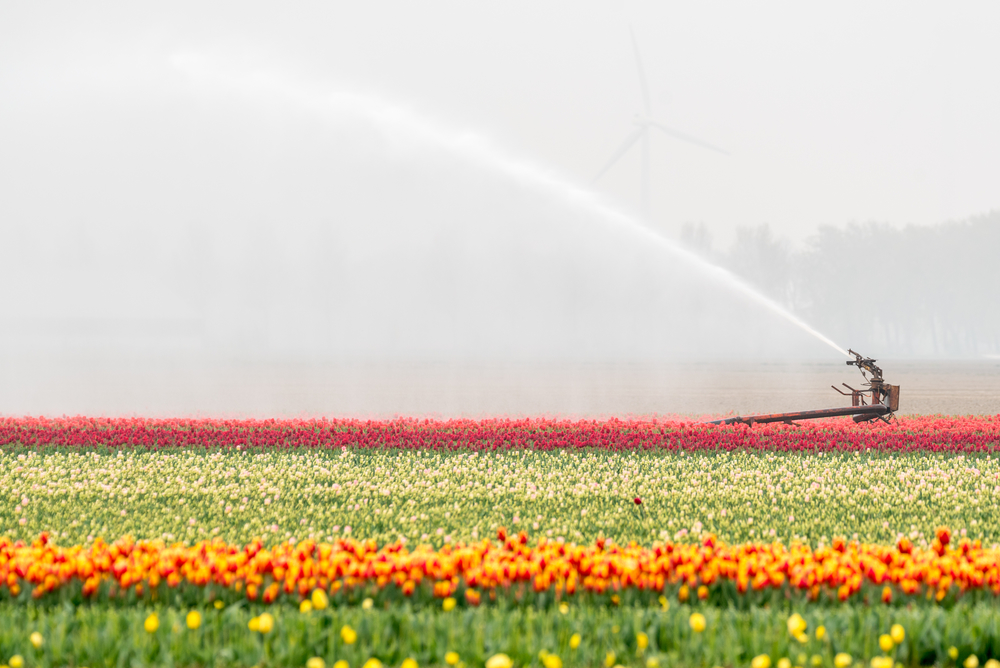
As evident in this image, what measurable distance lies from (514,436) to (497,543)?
648 cm

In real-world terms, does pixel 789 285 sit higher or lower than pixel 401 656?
higher

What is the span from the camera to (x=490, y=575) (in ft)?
16.6

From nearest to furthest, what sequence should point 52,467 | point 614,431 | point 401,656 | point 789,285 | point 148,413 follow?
point 401,656
point 52,467
point 614,431
point 148,413
point 789,285

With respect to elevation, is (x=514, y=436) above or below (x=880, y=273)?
below

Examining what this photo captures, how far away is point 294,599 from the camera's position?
494 centimetres

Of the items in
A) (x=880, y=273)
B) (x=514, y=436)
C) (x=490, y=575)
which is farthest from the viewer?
(x=880, y=273)

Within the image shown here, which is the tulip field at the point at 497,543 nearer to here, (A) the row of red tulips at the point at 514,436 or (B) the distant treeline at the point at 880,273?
(A) the row of red tulips at the point at 514,436

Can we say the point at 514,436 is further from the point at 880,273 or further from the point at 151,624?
the point at 880,273

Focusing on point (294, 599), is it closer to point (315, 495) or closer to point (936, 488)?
point (315, 495)

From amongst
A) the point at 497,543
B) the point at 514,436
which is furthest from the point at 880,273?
the point at 497,543

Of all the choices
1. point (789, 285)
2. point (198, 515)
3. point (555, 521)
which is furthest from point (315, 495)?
point (789, 285)

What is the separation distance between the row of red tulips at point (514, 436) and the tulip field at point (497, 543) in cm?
6

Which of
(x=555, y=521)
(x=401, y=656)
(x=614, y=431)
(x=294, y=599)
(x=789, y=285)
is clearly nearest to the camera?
(x=401, y=656)

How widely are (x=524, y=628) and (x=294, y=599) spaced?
1.49m
